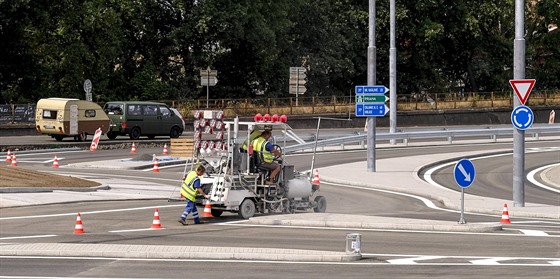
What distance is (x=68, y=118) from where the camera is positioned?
54.6 m

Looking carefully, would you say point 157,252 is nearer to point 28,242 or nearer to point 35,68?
point 28,242

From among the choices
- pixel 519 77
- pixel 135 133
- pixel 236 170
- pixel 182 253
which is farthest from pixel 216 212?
pixel 135 133

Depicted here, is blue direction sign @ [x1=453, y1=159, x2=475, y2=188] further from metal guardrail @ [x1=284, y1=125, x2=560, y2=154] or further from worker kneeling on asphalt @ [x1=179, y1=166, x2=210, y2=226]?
metal guardrail @ [x1=284, y1=125, x2=560, y2=154]

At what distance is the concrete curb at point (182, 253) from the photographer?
18875 mm

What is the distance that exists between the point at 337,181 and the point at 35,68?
3255 centimetres

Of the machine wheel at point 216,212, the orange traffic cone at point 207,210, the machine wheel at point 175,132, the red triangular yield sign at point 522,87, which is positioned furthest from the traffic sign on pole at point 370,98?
the machine wheel at point 175,132

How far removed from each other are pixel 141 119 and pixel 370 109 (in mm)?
19616

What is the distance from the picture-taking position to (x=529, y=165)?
48.0 meters

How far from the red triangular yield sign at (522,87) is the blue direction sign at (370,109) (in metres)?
12.4

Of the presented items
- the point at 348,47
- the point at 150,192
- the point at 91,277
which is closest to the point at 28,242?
the point at 91,277

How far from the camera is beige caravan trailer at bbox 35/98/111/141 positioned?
54.4 metres

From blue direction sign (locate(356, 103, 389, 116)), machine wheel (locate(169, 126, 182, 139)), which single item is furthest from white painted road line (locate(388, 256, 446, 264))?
machine wheel (locate(169, 126, 182, 139))

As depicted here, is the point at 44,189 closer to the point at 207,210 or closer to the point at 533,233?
the point at 207,210

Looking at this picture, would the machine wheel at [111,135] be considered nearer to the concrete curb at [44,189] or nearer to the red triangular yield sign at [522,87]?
the concrete curb at [44,189]
